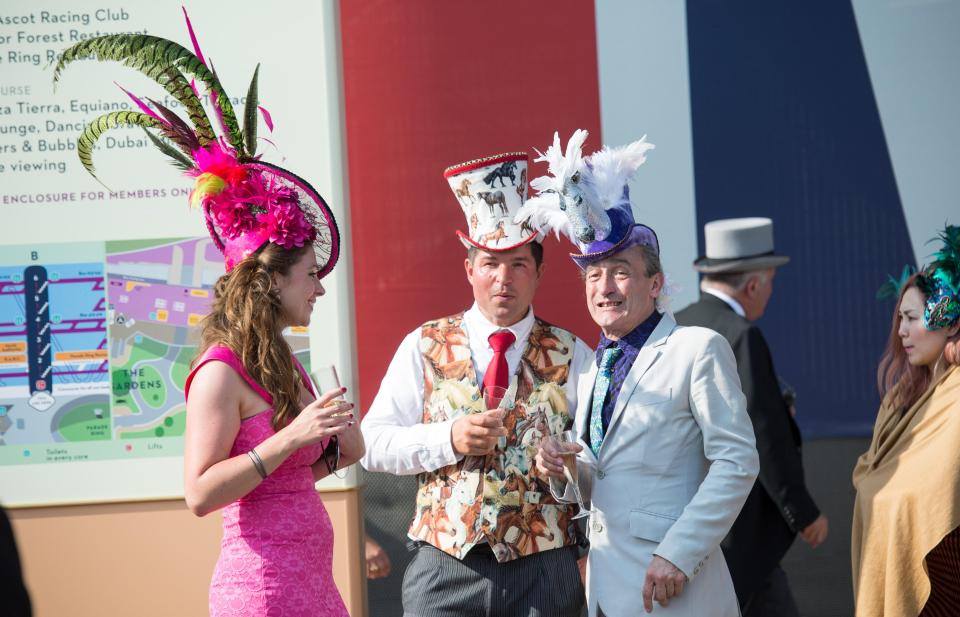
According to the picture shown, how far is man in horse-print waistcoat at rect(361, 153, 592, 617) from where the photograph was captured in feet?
10.1

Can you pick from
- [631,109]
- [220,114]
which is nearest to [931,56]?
[631,109]

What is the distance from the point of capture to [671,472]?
2805 mm

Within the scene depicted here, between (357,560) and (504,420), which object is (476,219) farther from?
(357,560)

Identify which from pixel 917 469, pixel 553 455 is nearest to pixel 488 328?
pixel 553 455

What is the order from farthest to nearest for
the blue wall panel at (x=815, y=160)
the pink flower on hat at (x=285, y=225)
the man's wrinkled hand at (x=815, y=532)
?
the blue wall panel at (x=815, y=160) → the man's wrinkled hand at (x=815, y=532) → the pink flower on hat at (x=285, y=225)

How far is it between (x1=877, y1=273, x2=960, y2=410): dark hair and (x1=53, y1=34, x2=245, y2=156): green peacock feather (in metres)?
2.23

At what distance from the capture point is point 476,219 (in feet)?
10.9

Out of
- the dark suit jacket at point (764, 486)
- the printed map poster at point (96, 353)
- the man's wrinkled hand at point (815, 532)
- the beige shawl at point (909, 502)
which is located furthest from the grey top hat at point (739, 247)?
the printed map poster at point (96, 353)

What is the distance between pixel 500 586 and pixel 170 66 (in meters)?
1.74

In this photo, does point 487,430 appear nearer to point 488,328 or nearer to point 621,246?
point 488,328

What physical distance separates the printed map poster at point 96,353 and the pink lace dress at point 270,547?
1134mm

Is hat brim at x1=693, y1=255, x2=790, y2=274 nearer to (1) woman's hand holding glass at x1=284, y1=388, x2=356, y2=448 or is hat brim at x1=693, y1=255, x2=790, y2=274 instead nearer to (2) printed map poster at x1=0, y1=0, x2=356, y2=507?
(2) printed map poster at x1=0, y1=0, x2=356, y2=507

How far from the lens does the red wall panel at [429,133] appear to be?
4.20 metres

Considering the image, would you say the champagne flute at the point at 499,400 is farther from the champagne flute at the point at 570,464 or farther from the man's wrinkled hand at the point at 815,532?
the man's wrinkled hand at the point at 815,532
